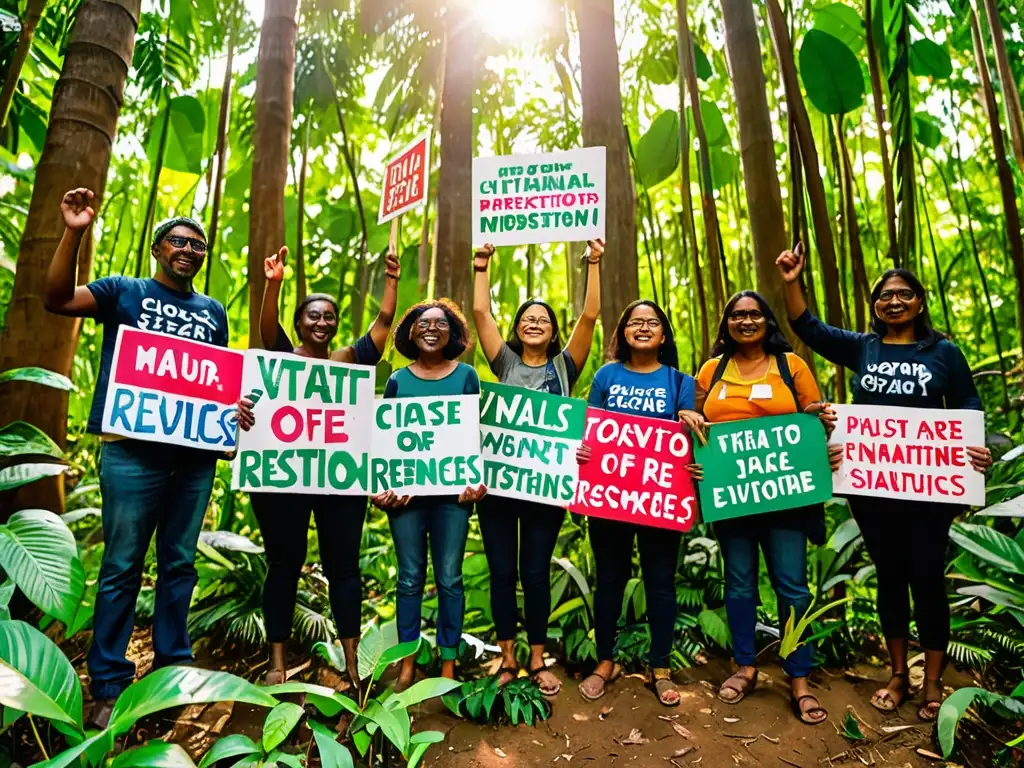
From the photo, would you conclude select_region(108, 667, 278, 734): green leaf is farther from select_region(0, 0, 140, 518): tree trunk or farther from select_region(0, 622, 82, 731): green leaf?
select_region(0, 0, 140, 518): tree trunk

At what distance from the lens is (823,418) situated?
Answer: 9.65 feet

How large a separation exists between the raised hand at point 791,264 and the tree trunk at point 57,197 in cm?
313

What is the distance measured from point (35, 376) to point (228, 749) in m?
1.73

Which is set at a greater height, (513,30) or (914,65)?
(513,30)

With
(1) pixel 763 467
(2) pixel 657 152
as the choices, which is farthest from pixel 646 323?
(2) pixel 657 152

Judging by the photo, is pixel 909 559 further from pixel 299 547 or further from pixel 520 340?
pixel 299 547

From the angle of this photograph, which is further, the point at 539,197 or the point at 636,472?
the point at 539,197

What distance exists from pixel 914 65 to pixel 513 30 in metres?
3.29

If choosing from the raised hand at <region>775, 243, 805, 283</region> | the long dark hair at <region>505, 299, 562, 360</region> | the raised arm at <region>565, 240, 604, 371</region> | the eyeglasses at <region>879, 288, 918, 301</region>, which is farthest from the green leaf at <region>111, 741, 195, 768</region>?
the eyeglasses at <region>879, 288, 918, 301</region>

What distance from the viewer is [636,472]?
300 cm

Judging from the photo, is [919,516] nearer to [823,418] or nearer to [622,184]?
[823,418]

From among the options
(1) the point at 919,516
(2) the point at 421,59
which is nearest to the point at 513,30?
(2) the point at 421,59

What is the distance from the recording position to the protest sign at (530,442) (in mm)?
2998

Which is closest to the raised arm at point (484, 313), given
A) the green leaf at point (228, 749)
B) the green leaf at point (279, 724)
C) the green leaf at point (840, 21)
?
the green leaf at point (279, 724)
